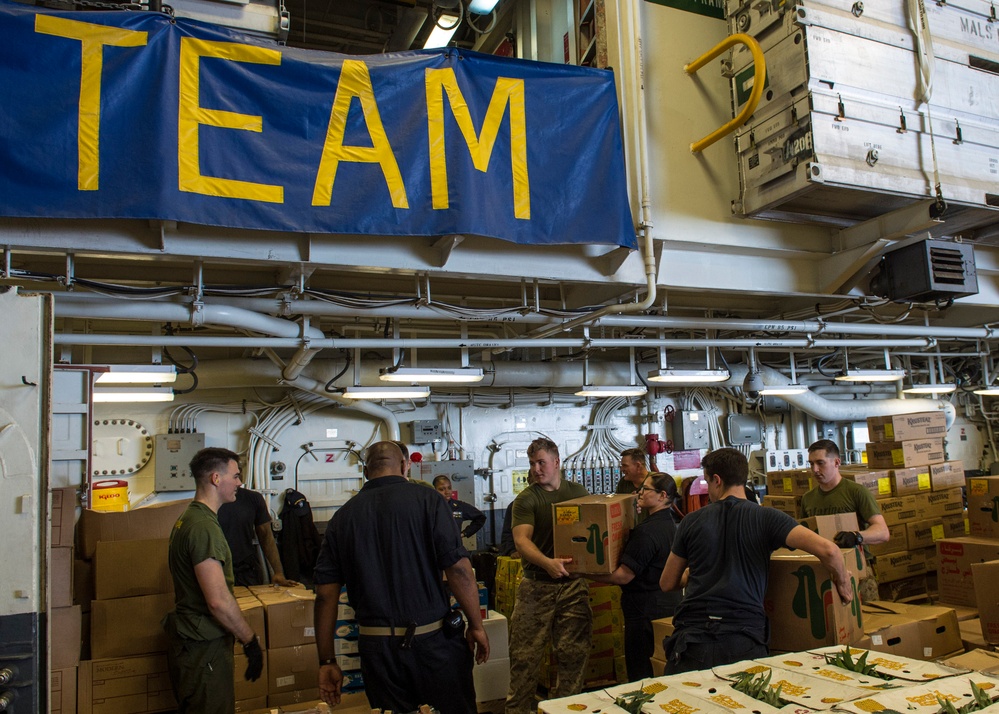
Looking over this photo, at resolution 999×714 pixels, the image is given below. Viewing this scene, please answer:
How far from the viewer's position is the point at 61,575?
3.70 metres

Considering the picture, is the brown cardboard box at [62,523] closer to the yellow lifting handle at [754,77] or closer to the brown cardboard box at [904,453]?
the yellow lifting handle at [754,77]

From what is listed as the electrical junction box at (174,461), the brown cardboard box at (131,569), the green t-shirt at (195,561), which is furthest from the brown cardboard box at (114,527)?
the electrical junction box at (174,461)

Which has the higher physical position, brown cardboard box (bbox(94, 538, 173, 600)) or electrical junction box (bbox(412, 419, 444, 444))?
electrical junction box (bbox(412, 419, 444, 444))

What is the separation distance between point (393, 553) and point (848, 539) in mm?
2513

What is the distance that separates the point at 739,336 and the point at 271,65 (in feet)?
18.4

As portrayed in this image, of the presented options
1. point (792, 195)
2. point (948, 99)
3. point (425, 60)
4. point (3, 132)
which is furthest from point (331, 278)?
point (948, 99)

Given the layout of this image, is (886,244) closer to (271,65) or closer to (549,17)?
(549,17)

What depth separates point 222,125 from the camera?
355 cm

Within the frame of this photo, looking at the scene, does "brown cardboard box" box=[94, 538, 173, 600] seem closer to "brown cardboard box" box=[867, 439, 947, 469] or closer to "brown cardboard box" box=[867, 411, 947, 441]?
"brown cardboard box" box=[867, 439, 947, 469]

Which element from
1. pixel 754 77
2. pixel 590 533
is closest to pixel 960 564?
pixel 590 533

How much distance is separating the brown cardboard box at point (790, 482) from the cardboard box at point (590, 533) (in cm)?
367

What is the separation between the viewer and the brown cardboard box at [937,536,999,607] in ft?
15.9

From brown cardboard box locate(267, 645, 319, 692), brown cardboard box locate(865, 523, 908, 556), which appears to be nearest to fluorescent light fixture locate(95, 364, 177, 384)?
brown cardboard box locate(267, 645, 319, 692)

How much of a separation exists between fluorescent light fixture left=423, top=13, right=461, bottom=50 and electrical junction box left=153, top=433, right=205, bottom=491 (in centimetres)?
465
